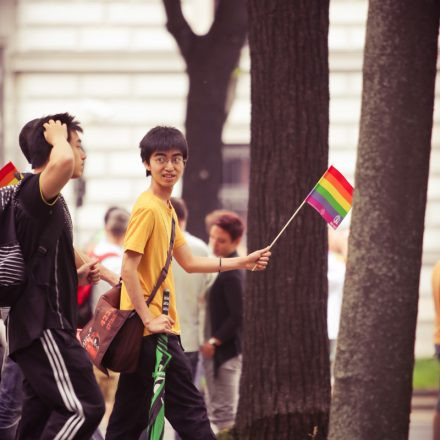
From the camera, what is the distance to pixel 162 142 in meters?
6.45

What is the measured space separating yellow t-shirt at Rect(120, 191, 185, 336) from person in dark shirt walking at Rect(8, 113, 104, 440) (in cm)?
48

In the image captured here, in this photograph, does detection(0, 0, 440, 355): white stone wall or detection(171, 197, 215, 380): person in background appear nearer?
detection(171, 197, 215, 380): person in background

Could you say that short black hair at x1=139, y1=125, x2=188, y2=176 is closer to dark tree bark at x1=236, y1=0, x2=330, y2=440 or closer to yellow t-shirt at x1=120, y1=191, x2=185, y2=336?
yellow t-shirt at x1=120, y1=191, x2=185, y2=336

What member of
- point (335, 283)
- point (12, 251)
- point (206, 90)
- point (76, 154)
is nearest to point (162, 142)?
point (76, 154)

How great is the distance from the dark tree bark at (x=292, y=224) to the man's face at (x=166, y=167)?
5.21ft

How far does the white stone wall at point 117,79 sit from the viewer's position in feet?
70.8

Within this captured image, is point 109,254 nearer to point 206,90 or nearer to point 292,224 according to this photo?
point 292,224

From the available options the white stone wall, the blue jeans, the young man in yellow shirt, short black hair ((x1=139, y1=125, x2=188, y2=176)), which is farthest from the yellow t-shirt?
the white stone wall

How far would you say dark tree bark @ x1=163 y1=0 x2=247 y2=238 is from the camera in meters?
13.9

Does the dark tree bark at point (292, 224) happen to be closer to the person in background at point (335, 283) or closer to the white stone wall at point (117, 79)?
the person in background at point (335, 283)

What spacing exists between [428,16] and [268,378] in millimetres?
2619

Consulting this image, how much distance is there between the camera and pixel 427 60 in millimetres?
6336

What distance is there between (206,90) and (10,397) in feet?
24.6

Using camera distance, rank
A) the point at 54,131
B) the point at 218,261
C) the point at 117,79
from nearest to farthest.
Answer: the point at 54,131 < the point at 218,261 < the point at 117,79
